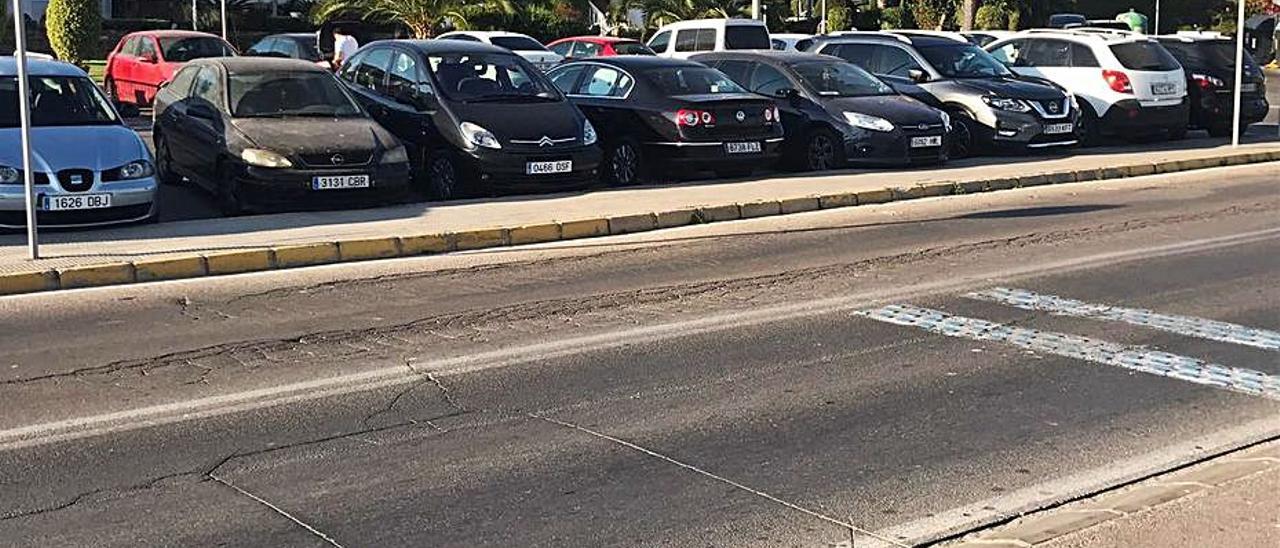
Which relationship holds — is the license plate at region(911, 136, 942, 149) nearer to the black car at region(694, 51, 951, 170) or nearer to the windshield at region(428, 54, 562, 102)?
the black car at region(694, 51, 951, 170)

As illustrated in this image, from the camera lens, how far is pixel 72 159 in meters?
12.7

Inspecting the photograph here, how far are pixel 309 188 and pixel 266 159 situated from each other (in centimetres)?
46

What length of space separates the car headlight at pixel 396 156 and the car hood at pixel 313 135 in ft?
0.23

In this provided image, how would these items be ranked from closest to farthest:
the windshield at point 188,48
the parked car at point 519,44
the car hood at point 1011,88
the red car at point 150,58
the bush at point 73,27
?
the car hood at point 1011,88
the red car at point 150,58
the windshield at point 188,48
the parked car at point 519,44
the bush at point 73,27

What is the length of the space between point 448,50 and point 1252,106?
14.1 m

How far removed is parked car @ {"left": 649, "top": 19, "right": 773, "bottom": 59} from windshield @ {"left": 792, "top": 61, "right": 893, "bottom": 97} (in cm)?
903

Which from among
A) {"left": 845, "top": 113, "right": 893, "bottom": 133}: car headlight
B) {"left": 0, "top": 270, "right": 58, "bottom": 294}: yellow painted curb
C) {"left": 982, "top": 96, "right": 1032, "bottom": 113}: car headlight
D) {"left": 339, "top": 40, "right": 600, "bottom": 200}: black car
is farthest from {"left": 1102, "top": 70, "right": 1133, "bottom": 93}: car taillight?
{"left": 0, "top": 270, "right": 58, "bottom": 294}: yellow painted curb

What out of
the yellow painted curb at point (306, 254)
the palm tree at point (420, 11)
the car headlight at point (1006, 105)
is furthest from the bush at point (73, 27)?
the yellow painted curb at point (306, 254)

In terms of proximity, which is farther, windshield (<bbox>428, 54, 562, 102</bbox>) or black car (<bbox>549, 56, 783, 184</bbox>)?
black car (<bbox>549, 56, 783, 184</bbox>)

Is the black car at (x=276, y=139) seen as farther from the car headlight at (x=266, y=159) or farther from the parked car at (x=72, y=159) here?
the parked car at (x=72, y=159)

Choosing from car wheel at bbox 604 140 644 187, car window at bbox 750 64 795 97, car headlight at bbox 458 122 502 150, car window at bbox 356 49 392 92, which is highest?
car window at bbox 356 49 392 92

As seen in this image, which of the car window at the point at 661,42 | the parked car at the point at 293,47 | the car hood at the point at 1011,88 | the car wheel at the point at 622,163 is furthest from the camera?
the parked car at the point at 293,47

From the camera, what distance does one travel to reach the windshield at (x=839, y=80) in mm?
19234

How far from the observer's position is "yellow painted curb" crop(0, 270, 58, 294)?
10688 millimetres
